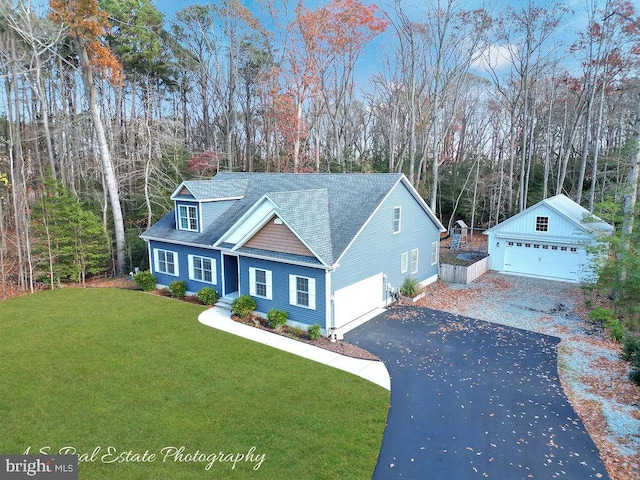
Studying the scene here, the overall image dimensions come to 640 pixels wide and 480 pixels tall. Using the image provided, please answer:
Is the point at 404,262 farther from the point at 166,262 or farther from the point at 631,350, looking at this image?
the point at 166,262

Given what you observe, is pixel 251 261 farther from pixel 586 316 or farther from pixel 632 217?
pixel 632 217

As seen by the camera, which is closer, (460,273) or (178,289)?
(178,289)

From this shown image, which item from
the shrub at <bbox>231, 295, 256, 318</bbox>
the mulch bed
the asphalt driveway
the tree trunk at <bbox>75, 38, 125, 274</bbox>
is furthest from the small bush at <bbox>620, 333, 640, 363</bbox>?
the tree trunk at <bbox>75, 38, 125, 274</bbox>

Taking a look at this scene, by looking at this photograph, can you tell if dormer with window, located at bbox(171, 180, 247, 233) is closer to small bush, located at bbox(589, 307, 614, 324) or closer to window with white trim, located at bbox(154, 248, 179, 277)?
window with white trim, located at bbox(154, 248, 179, 277)

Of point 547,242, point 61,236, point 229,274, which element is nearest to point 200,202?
point 229,274

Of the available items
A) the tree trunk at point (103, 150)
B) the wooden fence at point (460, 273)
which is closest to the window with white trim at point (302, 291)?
the wooden fence at point (460, 273)

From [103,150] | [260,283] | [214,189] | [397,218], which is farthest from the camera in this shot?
[103,150]
